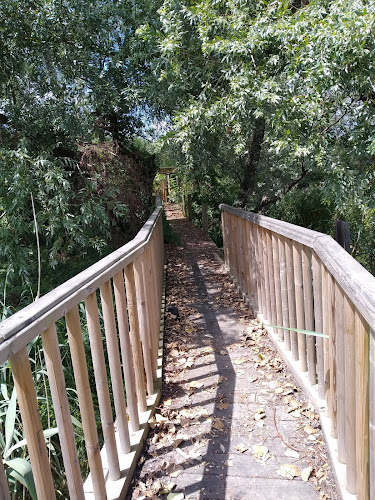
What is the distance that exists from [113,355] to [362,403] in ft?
3.78

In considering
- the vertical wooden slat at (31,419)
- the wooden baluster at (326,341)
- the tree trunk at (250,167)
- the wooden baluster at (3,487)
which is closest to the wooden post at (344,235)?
the wooden baluster at (326,341)

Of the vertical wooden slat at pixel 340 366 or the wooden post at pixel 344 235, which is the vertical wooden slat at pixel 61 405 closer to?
the vertical wooden slat at pixel 340 366

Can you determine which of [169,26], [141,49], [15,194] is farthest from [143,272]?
[141,49]

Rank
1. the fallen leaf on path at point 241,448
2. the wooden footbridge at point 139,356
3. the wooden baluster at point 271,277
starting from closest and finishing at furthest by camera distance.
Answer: the wooden footbridge at point 139,356, the fallen leaf on path at point 241,448, the wooden baluster at point 271,277

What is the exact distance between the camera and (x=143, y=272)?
2.84 metres

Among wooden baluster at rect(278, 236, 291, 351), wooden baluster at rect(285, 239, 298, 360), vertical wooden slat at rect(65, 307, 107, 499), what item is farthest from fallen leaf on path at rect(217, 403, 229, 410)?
vertical wooden slat at rect(65, 307, 107, 499)

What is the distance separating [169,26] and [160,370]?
4.15 meters

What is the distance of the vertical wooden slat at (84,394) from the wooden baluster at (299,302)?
1.65 metres

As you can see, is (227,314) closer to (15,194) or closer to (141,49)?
(15,194)

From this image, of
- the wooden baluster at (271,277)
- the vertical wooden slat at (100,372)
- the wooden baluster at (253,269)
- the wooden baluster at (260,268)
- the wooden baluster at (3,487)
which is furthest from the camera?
the wooden baluster at (253,269)

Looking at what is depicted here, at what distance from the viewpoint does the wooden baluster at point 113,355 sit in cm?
194

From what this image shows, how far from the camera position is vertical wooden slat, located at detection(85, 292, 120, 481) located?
1744 millimetres

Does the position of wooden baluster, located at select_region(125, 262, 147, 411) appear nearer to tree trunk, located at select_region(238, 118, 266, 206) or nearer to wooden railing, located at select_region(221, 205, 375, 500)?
wooden railing, located at select_region(221, 205, 375, 500)

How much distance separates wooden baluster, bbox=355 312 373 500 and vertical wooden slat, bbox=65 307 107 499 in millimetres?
1053
